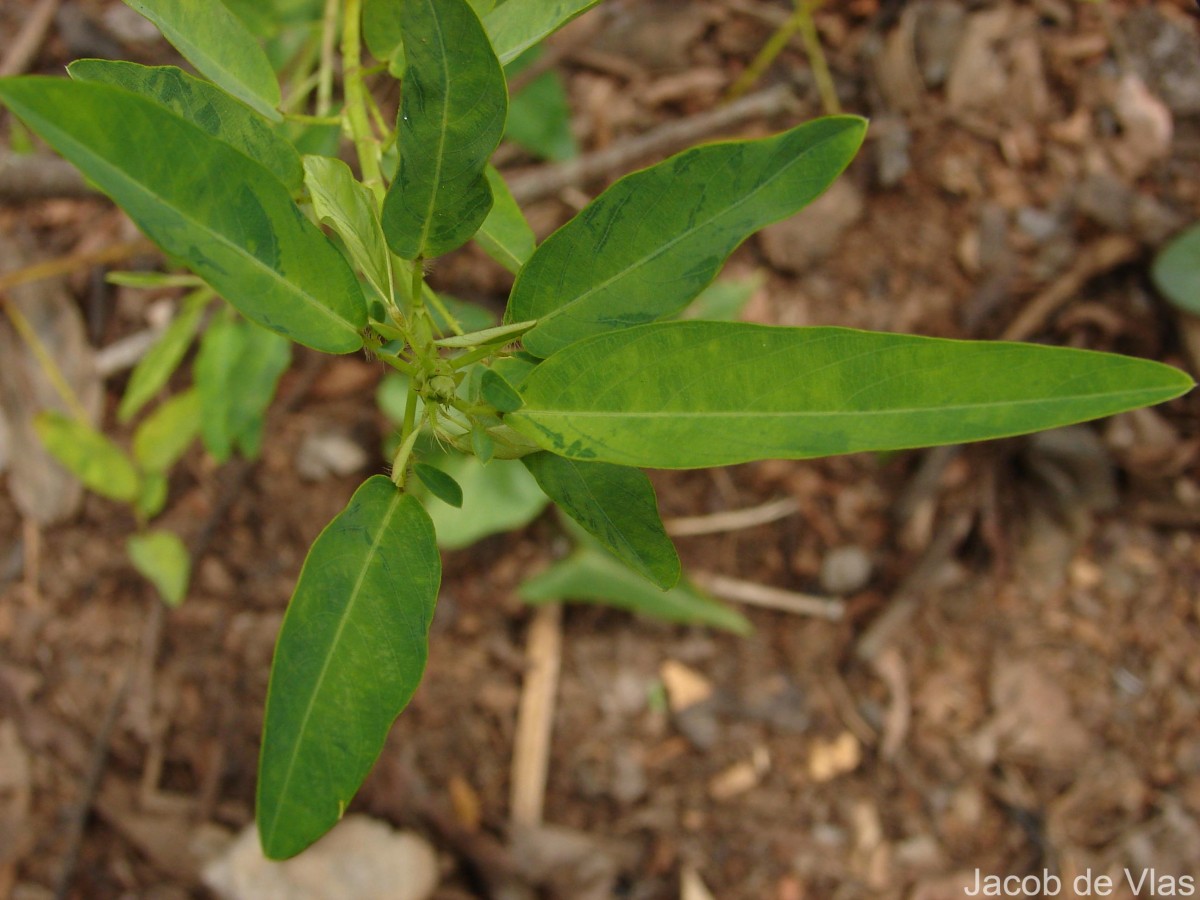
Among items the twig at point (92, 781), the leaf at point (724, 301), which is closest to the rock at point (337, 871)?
the twig at point (92, 781)

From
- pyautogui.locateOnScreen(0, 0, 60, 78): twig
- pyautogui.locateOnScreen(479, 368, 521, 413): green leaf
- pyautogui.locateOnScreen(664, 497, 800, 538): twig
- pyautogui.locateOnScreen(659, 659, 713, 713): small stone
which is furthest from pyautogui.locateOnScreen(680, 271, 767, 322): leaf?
pyautogui.locateOnScreen(0, 0, 60, 78): twig

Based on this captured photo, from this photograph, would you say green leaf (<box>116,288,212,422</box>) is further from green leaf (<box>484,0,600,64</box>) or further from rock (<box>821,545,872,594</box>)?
rock (<box>821,545,872,594</box>)

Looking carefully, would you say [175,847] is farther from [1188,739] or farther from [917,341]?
[1188,739]

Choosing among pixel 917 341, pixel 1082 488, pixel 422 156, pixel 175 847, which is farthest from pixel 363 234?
pixel 1082 488

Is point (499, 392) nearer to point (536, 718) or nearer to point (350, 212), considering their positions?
point (350, 212)

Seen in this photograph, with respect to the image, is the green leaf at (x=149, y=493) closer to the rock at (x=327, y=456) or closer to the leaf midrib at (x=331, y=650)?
the rock at (x=327, y=456)

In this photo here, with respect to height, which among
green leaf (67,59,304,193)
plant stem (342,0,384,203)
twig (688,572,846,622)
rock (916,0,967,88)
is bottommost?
twig (688,572,846,622)

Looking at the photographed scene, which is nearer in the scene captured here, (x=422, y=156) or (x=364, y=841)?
(x=422, y=156)
